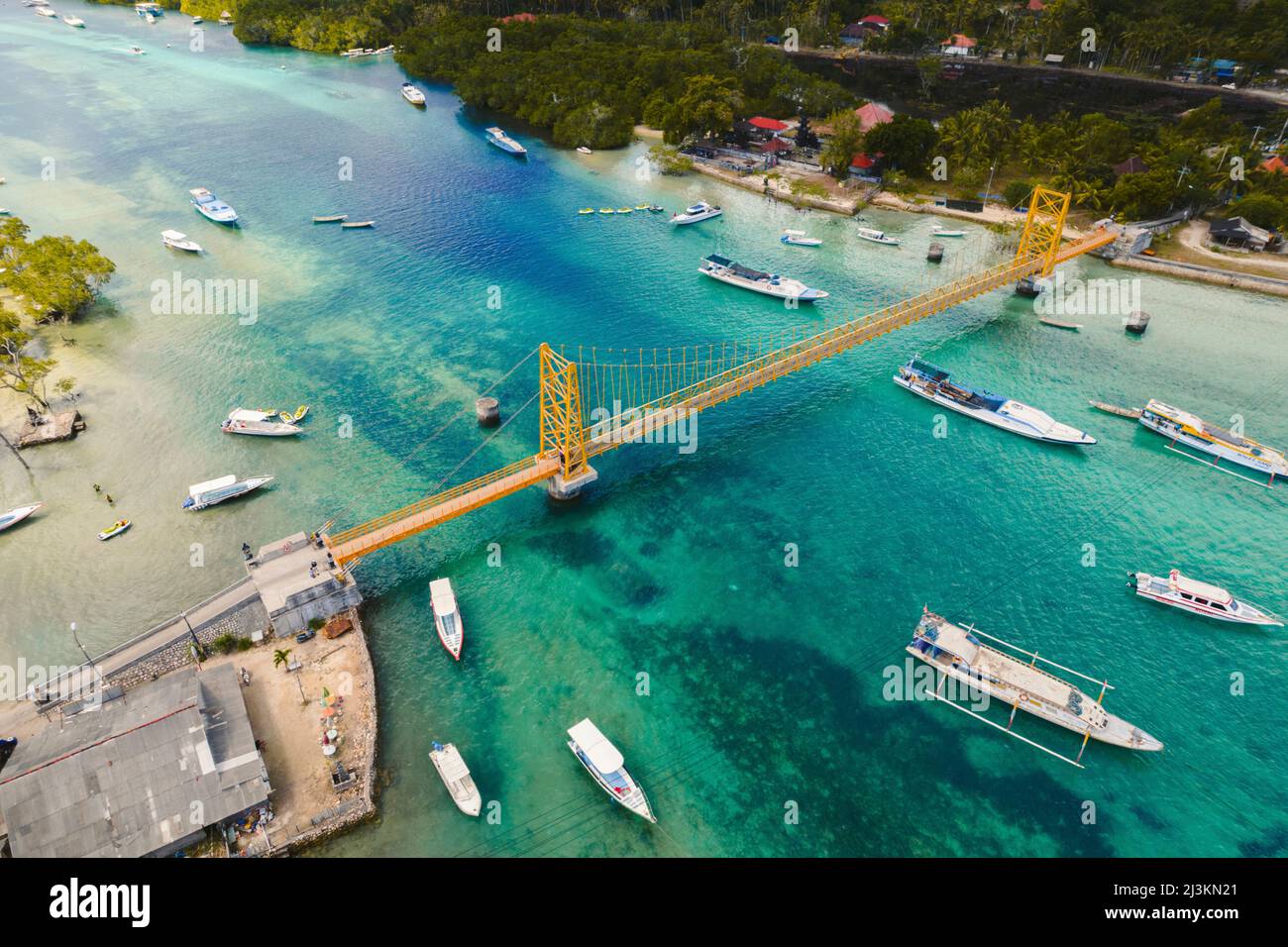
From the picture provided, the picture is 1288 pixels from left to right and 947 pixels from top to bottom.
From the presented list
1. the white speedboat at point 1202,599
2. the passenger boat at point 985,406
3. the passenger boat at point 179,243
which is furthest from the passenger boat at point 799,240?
the passenger boat at point 179,243

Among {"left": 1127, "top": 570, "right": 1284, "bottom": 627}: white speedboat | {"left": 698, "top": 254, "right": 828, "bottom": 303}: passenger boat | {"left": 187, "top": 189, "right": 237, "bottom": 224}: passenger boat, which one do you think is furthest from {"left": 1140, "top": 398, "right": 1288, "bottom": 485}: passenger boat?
{"left": 187, "top": 189, "right": 237, "bottom": 224}: passenger boat

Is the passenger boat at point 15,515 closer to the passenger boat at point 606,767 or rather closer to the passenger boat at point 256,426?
the passenger boat at point 256,426

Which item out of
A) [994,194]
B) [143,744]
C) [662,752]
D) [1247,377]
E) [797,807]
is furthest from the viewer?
[994,194]

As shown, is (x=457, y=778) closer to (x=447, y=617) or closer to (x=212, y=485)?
(x=447, y=617)

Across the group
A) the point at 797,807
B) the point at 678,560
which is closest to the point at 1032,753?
the point at 797,807

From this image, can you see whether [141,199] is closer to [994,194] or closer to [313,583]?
[313,583]
